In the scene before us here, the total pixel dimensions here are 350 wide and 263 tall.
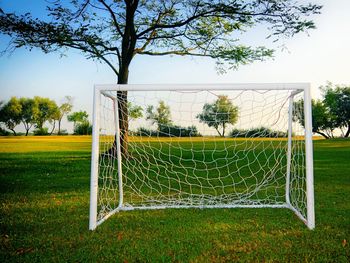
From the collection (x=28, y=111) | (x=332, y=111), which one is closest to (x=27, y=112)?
(x=28, y=111)

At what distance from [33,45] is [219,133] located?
43.2 ft

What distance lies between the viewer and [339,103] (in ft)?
172

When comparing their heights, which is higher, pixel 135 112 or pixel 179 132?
pixel 135 112

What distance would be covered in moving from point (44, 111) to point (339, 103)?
147 feet

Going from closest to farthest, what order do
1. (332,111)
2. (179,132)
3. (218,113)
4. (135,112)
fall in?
(218,113)
(179,132)
(135,112)
(332,111)

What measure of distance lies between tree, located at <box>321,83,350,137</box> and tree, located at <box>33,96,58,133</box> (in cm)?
4077

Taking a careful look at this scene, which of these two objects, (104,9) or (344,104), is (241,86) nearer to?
(104,9)

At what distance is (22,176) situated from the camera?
1145 cm

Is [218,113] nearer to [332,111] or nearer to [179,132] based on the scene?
[179,132]

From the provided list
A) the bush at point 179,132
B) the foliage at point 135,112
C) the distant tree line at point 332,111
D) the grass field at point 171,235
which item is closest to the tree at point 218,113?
the bush at point 179,132

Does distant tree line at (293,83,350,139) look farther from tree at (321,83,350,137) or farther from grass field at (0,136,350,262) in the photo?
grass field at (0,136,350,262)

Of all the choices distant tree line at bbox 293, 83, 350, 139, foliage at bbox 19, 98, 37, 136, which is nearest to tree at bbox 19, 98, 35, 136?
foliage at bbox 19, 98, 37, 136

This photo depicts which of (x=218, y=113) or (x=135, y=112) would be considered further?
(x=135, y=112)

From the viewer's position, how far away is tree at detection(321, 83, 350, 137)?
51.3 m
